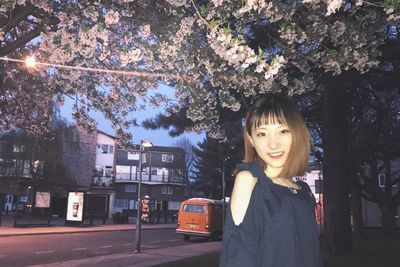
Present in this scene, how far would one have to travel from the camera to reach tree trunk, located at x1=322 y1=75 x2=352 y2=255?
13508 millimetres

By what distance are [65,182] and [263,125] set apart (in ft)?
146

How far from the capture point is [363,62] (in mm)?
7004

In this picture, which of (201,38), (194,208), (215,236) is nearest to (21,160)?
(194,208)

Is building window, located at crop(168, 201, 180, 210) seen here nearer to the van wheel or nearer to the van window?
the van window

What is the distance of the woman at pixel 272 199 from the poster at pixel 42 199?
2968 cm

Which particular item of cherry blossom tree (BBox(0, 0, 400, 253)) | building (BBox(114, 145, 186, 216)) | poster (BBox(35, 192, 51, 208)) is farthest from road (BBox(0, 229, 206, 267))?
building (BBox(114, 145, 186, 216))

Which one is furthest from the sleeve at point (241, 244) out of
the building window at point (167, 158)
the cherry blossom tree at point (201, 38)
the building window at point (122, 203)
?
the building window at point (167, 158)

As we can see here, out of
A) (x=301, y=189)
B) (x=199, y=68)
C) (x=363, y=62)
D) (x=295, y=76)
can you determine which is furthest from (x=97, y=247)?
(x=301, y=189)

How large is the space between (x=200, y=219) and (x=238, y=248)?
76.9 ft

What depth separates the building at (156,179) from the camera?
249 feet

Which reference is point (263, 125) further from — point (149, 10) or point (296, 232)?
point (149, 10)

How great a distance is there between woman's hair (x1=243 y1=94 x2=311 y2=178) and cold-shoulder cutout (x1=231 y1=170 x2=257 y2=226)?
0.26 metres

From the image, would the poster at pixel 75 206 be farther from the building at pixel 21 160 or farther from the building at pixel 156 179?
the building at pixel 156 179

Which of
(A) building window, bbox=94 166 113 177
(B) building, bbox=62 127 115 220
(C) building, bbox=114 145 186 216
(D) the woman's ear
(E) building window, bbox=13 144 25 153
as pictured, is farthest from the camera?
(C) building, bbox=114 145 186 216
